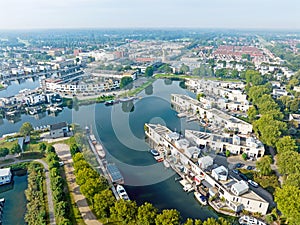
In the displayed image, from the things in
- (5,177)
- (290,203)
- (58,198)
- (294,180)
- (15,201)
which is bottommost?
(15,201)

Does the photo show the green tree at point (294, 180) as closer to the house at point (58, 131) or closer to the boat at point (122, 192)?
the boat at point (122, 192)

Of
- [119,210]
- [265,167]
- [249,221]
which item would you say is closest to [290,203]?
[249,221]

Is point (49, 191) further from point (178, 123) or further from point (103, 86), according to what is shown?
point (103, 86)

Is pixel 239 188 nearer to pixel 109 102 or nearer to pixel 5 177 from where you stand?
pixel 5 177

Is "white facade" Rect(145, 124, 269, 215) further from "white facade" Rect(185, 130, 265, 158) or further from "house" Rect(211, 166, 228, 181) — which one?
"white facade" Rect(185, 130, 265, 158)

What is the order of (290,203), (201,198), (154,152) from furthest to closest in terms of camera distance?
1. (154,152)
2. (201,198)
3. (290,203)
